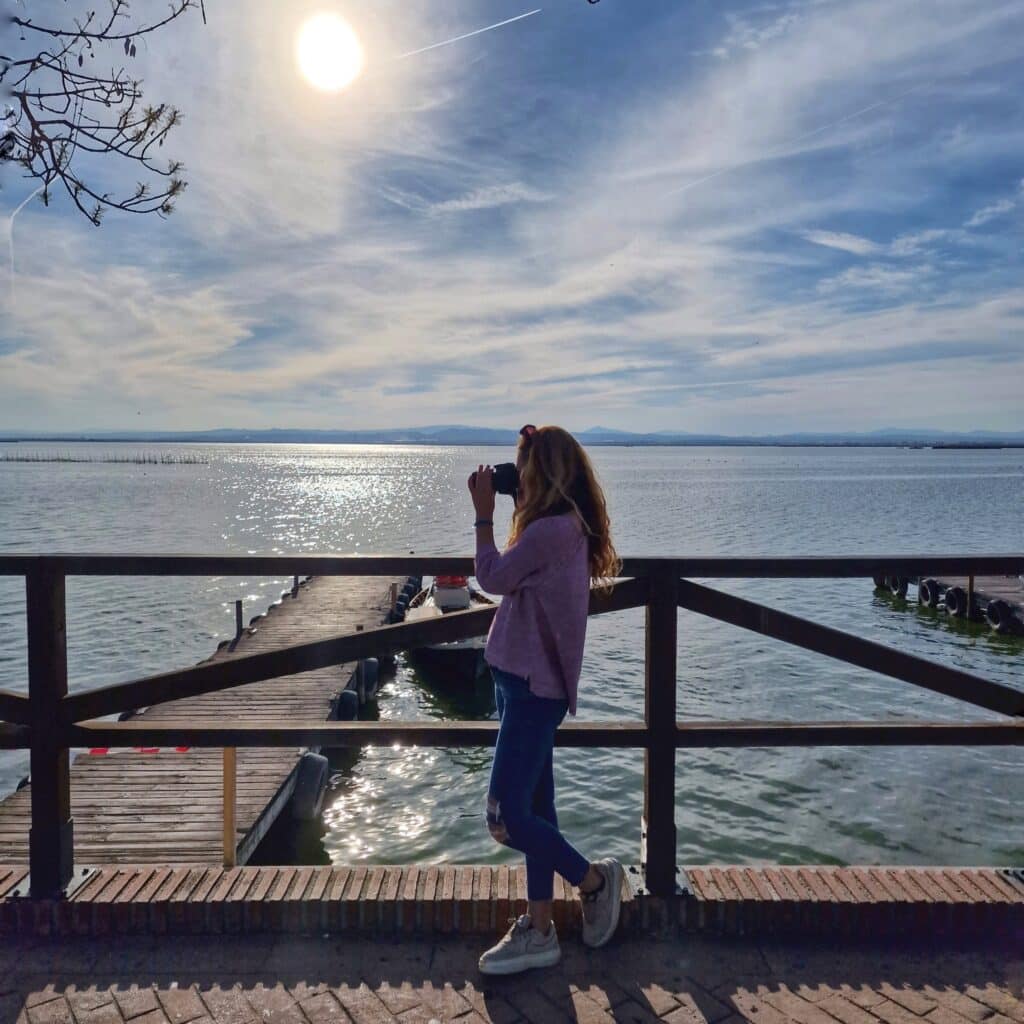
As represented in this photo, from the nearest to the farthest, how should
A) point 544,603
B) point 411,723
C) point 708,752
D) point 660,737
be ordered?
1. point 544,603
2. point 411,723
3. point 660,737
4. point 708,752

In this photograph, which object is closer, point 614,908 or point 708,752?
point 614,908

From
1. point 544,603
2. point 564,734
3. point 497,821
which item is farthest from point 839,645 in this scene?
point 497,821

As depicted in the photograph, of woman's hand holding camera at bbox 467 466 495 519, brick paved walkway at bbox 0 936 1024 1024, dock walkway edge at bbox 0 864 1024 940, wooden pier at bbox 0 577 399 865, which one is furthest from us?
wooden pier at bbox 0 577 399 865

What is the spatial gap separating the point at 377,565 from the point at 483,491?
2.44 feet

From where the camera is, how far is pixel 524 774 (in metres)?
3.40

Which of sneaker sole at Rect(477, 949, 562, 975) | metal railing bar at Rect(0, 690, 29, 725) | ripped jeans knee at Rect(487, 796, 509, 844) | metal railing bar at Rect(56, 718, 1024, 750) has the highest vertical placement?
metal railing bar at Rect(0, 690, 29, 725)

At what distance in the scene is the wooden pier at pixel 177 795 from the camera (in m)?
8.44

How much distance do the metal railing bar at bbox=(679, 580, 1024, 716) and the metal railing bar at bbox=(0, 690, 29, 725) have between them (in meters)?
2.92

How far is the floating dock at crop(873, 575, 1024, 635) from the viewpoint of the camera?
88.9 feet

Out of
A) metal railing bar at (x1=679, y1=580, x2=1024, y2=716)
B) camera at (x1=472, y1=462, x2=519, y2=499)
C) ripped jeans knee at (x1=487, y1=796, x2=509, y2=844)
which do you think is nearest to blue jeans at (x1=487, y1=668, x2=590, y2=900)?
ripped jeans knee at (x1=487, y1=796, x2=509, y2=844)

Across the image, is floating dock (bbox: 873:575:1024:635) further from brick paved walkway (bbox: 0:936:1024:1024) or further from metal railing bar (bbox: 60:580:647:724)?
metal railing bar (bbox: 60:580:647:724)

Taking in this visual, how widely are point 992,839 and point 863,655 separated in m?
10.2

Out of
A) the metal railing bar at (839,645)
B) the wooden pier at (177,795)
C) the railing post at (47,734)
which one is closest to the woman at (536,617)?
the metal railing bar at (839,645)

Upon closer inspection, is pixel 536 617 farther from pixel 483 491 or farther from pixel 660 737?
pixel 660 737
